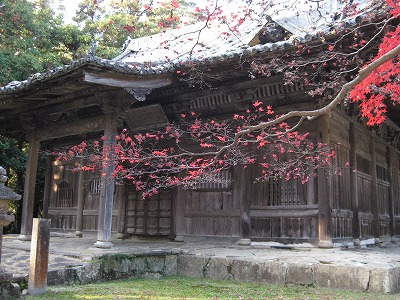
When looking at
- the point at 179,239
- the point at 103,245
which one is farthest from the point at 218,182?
the point at 103,245

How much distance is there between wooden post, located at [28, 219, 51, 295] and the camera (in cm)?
549

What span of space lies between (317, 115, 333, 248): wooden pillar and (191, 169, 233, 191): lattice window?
2293 mm

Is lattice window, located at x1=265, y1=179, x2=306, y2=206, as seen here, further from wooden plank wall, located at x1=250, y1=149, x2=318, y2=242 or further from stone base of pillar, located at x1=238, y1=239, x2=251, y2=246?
stone base of pillar, located at x1=238, y1=239, x2=251, y2=246

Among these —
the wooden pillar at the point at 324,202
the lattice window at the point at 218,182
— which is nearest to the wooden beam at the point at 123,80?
the lattice window at the point at 218,182

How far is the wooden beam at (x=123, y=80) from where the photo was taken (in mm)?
8083

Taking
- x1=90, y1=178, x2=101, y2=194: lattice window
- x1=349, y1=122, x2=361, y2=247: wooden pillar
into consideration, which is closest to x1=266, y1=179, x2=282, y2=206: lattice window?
x1=349, y1=122, x2=361, y2=247: wooden pillar

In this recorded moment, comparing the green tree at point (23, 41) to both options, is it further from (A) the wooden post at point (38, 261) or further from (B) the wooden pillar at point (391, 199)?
(B) the wooden pillar at point (391, 199)

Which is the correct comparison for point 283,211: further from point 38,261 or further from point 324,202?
point 38,261

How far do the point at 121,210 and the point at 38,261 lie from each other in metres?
6.62

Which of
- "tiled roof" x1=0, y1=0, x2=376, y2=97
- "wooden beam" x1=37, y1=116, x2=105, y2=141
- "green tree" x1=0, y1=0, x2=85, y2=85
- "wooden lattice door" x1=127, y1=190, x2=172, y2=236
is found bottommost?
"wooden lattice door" x1=127, y1=190, x2=172, y2=236

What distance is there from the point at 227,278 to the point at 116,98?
464 centimetres

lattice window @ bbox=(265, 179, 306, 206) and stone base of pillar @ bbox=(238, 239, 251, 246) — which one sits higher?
lattice window @ bbox=(265, 179, 306, 206)

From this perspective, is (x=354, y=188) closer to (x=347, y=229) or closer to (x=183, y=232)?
(x=347, y=229)

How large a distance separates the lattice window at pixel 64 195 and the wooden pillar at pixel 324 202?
885 cm
